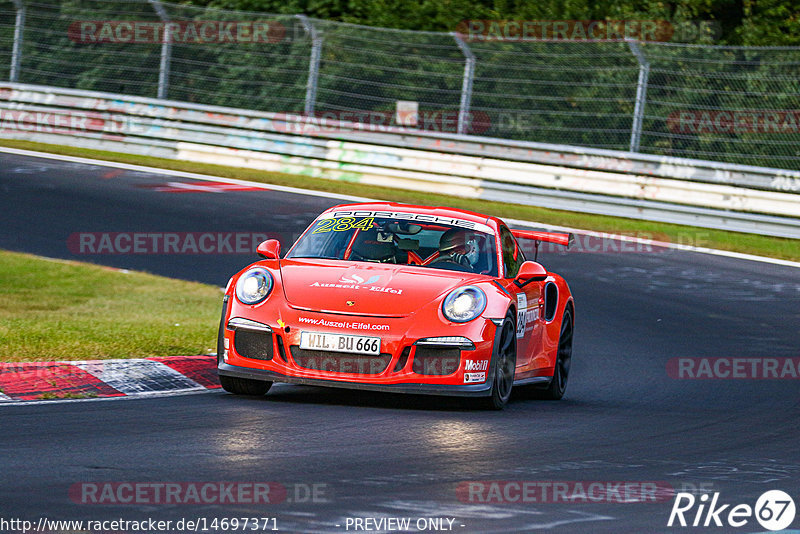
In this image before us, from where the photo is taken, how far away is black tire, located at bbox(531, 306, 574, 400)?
9266 millimetres

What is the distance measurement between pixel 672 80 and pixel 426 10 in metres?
6.79

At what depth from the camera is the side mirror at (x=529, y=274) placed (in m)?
8.55

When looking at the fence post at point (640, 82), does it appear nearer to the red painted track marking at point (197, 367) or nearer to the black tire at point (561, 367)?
the black tire at point (561, 367)

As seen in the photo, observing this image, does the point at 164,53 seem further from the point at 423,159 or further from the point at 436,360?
the point at 436,360

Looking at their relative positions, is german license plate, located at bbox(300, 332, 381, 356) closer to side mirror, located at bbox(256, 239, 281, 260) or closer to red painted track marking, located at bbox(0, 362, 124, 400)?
side mirror, located at bbox(256, 239, 281, 260)

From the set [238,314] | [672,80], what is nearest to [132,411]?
[238,314]

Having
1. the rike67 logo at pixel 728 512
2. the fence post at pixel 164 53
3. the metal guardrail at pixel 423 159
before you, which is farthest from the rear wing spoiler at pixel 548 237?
the fence post at pixel 164 53

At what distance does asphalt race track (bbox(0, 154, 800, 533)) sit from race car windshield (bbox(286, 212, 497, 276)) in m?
0.90

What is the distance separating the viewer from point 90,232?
50.1 ft

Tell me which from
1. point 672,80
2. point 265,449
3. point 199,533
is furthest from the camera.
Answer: point 672,80

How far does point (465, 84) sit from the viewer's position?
19.8 m

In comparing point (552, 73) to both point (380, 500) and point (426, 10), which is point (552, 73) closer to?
point (426, 10)

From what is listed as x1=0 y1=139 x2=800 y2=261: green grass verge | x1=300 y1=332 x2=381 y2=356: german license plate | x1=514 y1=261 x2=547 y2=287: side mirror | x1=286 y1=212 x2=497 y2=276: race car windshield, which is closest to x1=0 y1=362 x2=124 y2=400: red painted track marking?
x1=300 y1=332 x2=381 y2=356: german license plate

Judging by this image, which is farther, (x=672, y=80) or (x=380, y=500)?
(x=672, y=80)
